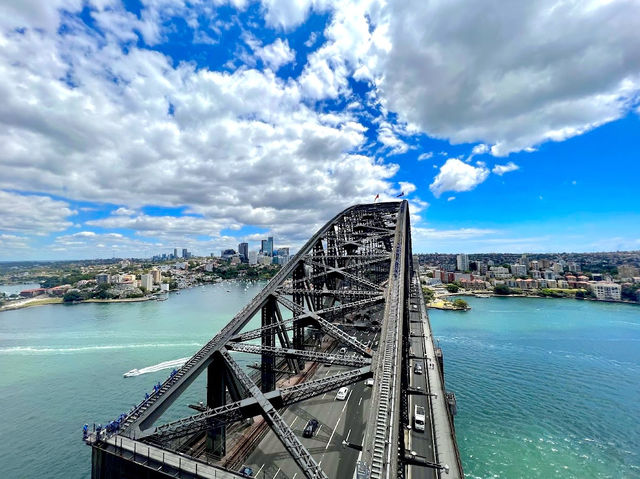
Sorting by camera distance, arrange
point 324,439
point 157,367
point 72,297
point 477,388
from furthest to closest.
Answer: point 72,297 < point 157,367 < point 477,388 < point 324,439

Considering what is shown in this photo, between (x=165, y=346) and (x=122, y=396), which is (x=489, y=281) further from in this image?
(x=122, y=396)

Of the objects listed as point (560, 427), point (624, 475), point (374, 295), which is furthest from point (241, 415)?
point (560, 427)

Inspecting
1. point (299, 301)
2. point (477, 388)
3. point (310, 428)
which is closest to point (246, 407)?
point (310, 428)

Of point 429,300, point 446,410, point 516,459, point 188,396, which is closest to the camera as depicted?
point 446,410

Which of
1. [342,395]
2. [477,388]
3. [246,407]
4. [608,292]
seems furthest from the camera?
[608,292]

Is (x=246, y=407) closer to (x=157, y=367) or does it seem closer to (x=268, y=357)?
(x=268, y=357)

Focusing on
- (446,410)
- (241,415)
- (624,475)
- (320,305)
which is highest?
(320,305)

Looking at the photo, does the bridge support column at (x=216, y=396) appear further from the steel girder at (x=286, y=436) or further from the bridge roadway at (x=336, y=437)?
the bridge roadway at (x=336, y=437)
